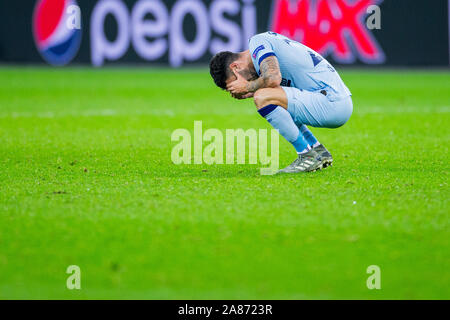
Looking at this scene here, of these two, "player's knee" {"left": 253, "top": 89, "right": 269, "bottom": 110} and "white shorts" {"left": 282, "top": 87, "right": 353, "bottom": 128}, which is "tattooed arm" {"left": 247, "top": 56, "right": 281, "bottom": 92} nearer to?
"player's knee" {"left": 253, "top": 89, "right": 269, "bottom": 110}

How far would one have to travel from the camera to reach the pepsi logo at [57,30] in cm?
2078

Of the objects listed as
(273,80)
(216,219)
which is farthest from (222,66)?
(216,219)

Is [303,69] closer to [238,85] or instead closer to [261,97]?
[261,97]

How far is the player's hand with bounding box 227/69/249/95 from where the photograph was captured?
6625mm

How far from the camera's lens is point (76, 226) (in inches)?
195

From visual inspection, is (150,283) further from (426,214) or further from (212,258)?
(426,214)

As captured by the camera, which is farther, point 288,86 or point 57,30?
point 57,30

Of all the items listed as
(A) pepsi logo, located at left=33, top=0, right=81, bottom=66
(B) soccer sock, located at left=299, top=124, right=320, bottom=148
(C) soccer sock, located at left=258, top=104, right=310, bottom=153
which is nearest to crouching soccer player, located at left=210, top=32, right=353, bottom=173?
(C) soccer sock, located at left=258, top=104, right=310, bottom=153

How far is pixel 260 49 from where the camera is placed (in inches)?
258

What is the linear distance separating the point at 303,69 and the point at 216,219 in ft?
7.48

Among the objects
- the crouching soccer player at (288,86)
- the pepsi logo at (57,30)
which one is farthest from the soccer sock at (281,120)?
the pepsi logo at (57,30)

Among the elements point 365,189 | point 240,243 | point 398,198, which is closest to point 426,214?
point 398,198

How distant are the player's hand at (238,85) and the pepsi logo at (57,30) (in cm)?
1492
